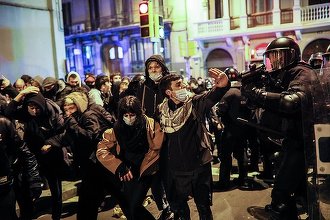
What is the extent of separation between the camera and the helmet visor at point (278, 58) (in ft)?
12.3

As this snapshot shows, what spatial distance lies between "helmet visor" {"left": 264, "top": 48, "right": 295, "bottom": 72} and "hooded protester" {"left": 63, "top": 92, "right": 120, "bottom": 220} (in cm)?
202

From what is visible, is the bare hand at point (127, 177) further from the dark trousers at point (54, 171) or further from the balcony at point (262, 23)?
the balcony at point (262, 23)

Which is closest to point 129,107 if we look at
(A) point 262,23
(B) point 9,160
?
(B) point 9,160

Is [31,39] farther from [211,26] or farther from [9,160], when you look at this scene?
[211,26]

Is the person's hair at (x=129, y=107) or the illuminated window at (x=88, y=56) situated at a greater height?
the illuminated window at (x=88, y=56)

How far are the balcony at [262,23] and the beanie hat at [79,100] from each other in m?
18.9

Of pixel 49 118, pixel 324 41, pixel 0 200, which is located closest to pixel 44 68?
pixel 49 118

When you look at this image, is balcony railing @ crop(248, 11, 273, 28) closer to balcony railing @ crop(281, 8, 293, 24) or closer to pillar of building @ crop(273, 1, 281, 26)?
pillar of building @ crop(273, 1, 281, 26)

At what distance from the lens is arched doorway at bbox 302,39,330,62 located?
21.1 m

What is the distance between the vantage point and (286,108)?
10.3 feet

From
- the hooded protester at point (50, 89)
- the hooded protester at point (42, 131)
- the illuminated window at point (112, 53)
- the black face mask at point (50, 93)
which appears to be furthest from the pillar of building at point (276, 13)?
the hooded protester at point (42, 131)

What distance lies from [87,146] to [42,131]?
2.62ft

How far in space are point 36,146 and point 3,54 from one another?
747 centimetres

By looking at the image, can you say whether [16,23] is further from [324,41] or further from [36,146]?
[324,41]
